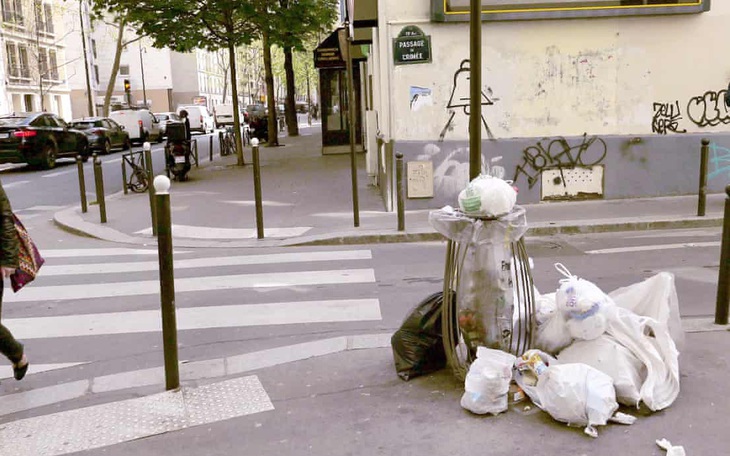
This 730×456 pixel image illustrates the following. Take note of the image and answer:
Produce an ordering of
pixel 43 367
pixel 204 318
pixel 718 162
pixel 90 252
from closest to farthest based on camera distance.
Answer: pixel 43 367
pixel 204 318
pixel 90 252
pixel 718 162

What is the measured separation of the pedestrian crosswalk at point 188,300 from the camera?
5.59 m

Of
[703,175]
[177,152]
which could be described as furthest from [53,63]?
[703,175]

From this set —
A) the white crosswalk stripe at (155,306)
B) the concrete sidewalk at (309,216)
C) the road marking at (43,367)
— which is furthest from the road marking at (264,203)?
the road marking at (43,367)

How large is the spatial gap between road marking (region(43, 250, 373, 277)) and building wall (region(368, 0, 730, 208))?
3054mm

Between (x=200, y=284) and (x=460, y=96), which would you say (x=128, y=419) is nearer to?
(x=200, y=284)

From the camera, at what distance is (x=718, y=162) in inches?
451

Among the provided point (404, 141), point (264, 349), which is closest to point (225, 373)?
point (264, 349)

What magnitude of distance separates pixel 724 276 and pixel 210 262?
18.6 feet

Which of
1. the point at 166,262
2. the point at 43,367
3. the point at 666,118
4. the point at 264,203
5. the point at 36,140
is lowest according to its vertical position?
the point at 43,367

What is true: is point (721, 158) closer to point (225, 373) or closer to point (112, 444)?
point (225, 373)

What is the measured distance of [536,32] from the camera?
36.3 ft

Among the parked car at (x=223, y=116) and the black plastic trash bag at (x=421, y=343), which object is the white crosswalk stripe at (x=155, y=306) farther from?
the parked car at (x=223, y=116)

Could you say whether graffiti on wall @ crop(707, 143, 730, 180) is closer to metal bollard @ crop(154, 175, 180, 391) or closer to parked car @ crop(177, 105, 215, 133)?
metal bollard @ crop(154, 175, 180, 391)

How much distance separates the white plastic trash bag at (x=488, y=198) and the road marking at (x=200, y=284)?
332 centimetres
